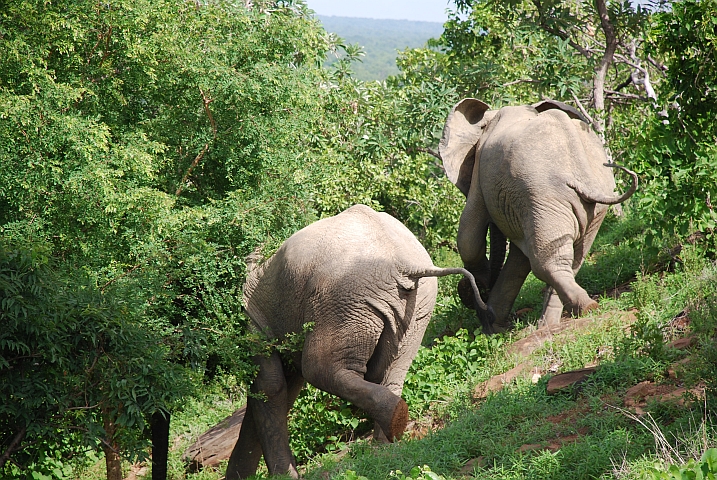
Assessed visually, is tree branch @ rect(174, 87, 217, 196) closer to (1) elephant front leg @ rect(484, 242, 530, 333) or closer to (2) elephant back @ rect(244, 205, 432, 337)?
(2) elephant back @ rect(244, 205, 432, 337)

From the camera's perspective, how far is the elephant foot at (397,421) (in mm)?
6184

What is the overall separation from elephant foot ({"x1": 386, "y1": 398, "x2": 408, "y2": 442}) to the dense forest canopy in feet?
4.02

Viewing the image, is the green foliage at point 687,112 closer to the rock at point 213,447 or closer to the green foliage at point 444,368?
the green foliage at point 444,368

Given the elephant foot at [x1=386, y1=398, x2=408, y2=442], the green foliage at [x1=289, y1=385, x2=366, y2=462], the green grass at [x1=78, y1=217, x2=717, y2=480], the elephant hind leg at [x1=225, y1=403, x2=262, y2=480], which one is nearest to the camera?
the green grass at [x1=78, y1=217, x2=717, y2=480]

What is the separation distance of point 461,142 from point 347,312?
12.6ft

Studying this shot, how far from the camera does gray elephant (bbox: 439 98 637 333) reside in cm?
808

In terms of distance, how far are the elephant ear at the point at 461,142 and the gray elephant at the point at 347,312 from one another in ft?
9.34

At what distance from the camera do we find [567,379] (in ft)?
21.8

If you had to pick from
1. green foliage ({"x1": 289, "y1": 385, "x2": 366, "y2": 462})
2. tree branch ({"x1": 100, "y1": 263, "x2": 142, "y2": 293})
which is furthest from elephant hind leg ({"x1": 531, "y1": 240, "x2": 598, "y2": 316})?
tree branch ({"x1": 100, "y1": 263, "x2": 142, "y2": 293})

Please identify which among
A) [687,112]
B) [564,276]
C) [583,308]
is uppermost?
[687,112]

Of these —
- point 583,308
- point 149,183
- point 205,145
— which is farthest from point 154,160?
point 583,308

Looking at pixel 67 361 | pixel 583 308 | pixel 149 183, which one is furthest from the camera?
pixel 149 183

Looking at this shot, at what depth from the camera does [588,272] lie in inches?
393

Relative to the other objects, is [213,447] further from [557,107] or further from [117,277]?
[557,107]
